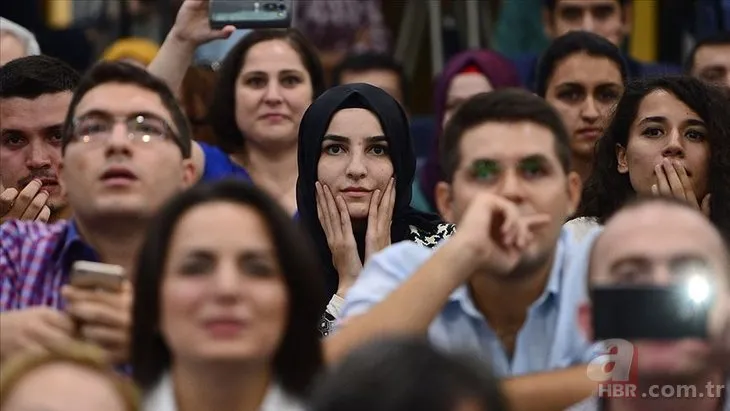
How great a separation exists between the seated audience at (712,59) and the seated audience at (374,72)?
1240mm

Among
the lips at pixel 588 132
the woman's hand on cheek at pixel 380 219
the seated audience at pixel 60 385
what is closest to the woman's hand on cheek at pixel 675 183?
the woman's hand on cheek at pixel 380 219

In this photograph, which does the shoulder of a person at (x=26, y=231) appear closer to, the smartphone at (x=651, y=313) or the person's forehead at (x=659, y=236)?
the person's forehead at (x=659, y=236)

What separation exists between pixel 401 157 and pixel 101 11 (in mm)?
3482

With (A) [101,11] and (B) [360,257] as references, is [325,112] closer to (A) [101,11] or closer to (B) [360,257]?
(B) [360,257]

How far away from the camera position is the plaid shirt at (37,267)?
4.78 meters

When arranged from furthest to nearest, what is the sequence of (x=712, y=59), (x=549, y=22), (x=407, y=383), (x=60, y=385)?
(x=549, y=22)
(x=712, y=59)
(x=60, y=385)
(x=407, y=383)

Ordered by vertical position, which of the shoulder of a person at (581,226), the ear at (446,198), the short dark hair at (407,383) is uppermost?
the ear at (446,198)

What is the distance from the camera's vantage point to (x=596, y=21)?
311 inches

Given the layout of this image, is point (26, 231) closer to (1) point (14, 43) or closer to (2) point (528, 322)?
(2) point (528, 322)

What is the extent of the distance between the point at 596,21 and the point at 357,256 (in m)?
2.56

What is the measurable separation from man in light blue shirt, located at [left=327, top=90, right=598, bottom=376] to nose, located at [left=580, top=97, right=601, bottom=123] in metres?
2.27

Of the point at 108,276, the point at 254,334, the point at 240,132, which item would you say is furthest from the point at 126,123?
the point at 240,132

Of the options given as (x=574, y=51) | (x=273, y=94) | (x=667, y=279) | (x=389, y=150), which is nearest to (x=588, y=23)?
(x=574, y=51)

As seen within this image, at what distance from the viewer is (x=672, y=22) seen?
873cm
